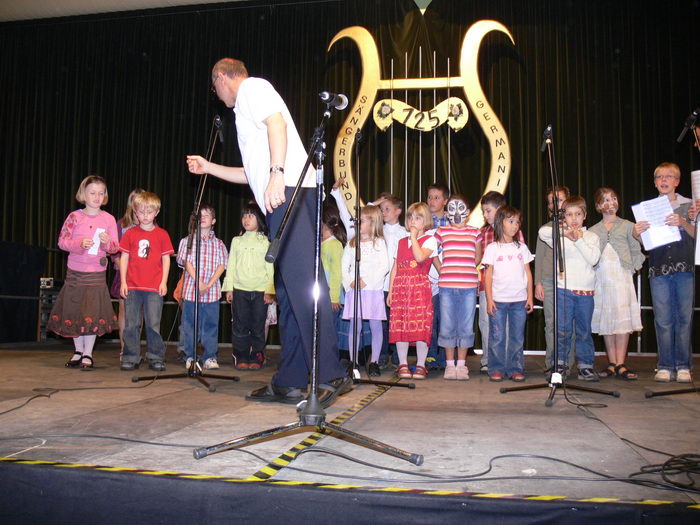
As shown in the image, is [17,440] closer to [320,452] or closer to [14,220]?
[320,452]

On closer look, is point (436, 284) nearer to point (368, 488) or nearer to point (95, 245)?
point (95, 245)

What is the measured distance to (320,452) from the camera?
2.04 metres

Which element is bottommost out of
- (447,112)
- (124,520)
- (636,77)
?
(124,520)

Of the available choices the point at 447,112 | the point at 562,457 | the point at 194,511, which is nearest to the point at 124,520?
the point at 194,511

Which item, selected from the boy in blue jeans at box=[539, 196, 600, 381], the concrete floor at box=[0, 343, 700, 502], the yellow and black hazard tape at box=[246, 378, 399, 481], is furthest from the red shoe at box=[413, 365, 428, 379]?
the yellow and black hazard tape at box=[246, 378, 399, 481]

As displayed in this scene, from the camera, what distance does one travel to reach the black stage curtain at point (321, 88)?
24.4 ft

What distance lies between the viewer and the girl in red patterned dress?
4.50 meters

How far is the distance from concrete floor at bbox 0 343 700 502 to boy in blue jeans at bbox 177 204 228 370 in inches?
41.2

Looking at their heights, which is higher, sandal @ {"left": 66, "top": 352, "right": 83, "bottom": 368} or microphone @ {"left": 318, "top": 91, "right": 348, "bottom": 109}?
microphone @ {"left": 318, "top": 91, "right": 348, "bottom": 109}

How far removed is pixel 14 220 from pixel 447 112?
6.78m

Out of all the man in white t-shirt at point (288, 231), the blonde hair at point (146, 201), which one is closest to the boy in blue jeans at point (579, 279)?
the man in white t-shirt at point (288, 231)

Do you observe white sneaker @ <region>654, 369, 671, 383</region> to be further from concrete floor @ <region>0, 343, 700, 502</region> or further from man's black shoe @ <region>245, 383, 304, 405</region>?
man's black shoe @ <region>245, 383, 304, 405</region>

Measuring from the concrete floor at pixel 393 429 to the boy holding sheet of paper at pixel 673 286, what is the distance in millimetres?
277

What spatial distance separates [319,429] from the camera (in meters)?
2.07
